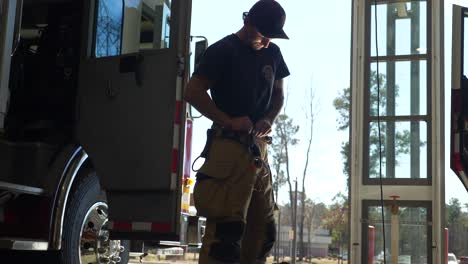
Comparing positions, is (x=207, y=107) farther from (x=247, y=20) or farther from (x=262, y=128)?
(x=247, y=20)

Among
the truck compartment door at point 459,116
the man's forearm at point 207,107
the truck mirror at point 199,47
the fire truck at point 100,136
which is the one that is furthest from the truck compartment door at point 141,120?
the truck compartment door at point 459,116

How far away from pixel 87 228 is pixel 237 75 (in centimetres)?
188

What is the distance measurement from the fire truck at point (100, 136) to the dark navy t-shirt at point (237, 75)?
1012mm

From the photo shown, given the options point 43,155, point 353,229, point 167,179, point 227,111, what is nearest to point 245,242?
point 227,111

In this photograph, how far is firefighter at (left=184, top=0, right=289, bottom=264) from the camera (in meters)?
2.60

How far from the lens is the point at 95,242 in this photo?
4184 millimetres

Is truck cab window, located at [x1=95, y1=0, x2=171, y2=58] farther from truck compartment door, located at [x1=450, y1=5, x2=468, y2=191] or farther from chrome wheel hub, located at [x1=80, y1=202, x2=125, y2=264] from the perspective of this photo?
truck compartment door, located at [x1=450, y1=5, x2=468, y2=191]

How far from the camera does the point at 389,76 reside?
833 cm

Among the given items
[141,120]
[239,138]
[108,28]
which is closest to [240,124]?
[239,138]

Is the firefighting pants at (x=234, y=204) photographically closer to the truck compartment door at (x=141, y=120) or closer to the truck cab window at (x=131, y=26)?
the truck compartment door at (x=141, y=120)

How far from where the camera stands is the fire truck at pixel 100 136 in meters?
3.82

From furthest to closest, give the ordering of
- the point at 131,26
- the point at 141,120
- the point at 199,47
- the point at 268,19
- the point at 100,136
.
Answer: the point at 131,26 → the point at 199,47 → the point at 100,136 → the point at 141,120 → the point at 268,19

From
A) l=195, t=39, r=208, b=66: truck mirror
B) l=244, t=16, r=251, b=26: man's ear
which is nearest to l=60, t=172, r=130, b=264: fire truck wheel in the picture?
l=195, t=39, r=208, b=66: truck mirror

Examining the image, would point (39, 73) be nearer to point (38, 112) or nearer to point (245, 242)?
point (38, 112)
